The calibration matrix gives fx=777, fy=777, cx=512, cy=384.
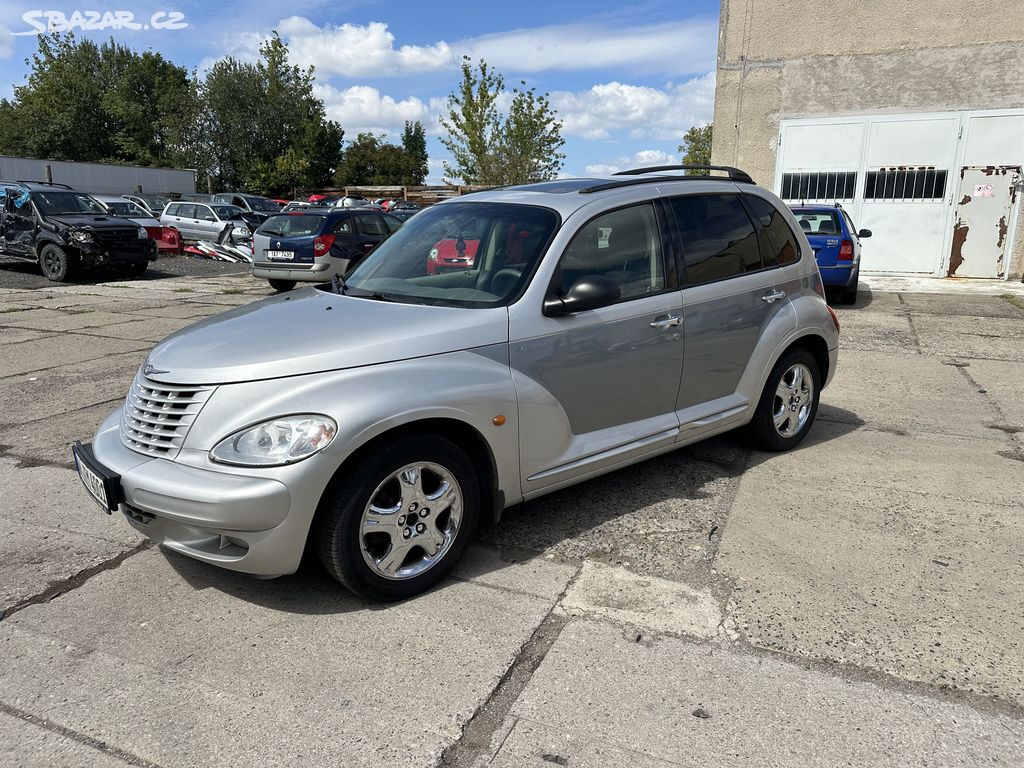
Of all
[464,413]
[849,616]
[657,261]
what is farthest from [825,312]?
[464,413]

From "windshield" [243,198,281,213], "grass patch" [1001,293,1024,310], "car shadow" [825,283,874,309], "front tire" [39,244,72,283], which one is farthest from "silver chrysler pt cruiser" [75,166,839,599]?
"windshield" [243,198,281,213]

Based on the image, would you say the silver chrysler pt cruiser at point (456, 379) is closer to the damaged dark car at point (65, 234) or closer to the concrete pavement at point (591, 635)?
the concrete pavement at point (591, 635)

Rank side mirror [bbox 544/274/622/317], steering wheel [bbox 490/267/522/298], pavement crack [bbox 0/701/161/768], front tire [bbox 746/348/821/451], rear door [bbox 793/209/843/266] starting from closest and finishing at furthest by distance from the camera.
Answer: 1. pavement crack [bbox 0/701/161/768]
2. side mirror [bbox 544/274/622/317]
3. steering wheel [bbox 490/267/522/298]
4. front tire [bbox 746/348/821/451]
5. rear door [bbox 793/209/843/266]

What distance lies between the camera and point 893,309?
41.3 feet

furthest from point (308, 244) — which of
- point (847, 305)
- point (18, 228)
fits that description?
point (847, 305)

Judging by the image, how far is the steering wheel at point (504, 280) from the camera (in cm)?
372

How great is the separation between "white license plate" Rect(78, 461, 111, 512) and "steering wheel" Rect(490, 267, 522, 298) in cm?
189

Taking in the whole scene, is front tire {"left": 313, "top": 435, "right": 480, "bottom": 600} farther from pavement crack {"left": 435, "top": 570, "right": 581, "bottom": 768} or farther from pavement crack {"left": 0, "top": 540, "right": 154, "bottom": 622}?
pavement crack {"left": 0, "top": 540, "right": 154, "bottom": 622}

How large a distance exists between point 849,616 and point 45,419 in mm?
5850

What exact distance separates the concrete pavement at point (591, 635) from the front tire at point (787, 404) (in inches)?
7.8

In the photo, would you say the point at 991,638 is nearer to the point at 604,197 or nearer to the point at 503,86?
the point at 604,197

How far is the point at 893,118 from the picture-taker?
1662 centimetres

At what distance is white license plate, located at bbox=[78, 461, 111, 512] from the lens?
317 cm

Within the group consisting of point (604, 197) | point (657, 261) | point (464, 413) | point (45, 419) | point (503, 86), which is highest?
point (503, 86)
